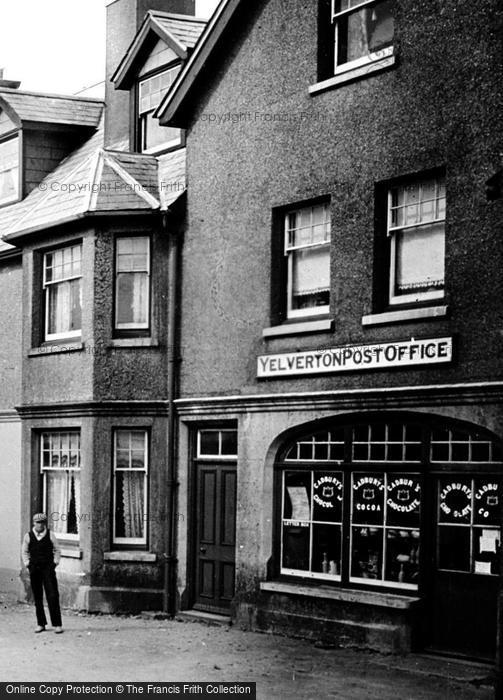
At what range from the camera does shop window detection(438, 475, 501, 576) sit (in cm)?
1505

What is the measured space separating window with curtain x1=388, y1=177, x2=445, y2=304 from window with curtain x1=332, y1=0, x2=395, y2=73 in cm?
197

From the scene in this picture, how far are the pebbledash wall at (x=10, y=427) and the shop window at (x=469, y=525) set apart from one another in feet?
33.8

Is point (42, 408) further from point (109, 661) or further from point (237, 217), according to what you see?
point (109, 661)

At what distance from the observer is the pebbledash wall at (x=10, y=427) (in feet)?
78.0

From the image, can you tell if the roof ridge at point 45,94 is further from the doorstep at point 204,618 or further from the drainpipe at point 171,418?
the doorstep at point 204,618

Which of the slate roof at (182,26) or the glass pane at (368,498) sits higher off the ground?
Result: the slate roof at (182,26)

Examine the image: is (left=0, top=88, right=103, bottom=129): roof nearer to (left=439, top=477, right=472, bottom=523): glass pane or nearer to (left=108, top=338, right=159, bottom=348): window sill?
(left=108, top=338, right=159, bottom=348): window sill

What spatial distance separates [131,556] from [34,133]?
388 inches

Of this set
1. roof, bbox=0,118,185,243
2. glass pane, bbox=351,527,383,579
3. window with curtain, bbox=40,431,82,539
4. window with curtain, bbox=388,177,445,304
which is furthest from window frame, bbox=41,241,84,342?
glass pane, bbox=351,527,383,579

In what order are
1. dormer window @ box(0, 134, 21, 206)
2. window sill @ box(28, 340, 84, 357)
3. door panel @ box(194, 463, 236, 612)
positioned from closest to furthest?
door panel @ box(194, 463, 236, 612) < window sill @ box(28, 340, 84, 357) < dormer window @ box(0, 134, 21, 206)

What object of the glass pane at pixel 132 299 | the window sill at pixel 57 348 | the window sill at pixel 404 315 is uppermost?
the glass pane at pixel 132 299

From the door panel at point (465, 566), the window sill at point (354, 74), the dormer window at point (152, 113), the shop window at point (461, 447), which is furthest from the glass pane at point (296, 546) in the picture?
the dormer window at point (152, 113)

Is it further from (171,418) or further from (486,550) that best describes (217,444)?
(486,550)

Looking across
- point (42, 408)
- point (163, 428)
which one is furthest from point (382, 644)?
point (42, 408)
